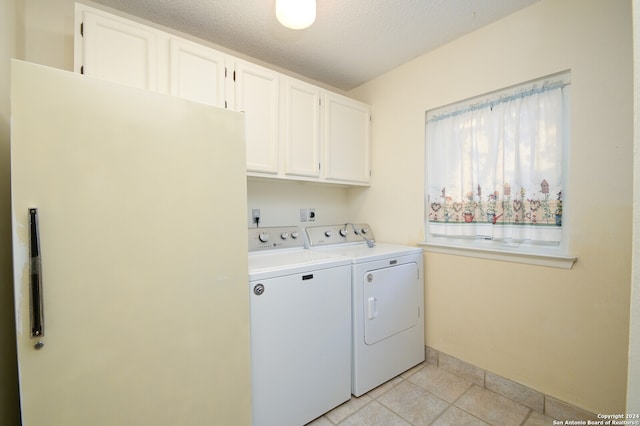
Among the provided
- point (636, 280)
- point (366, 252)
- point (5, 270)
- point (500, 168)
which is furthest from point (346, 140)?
point (5, 270)

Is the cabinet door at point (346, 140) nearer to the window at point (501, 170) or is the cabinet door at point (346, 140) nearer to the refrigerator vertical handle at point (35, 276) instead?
the window at point (501, 170)

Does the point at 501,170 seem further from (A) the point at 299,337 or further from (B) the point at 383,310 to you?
(A) the point at 299,337

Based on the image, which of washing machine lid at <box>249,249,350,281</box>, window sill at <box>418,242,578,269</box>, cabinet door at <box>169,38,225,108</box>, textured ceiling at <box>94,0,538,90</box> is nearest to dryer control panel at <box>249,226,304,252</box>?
washing machine lid at <box>249,249,350,281</box>

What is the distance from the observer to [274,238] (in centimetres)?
205

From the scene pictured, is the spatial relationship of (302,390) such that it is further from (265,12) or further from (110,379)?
(265,12)

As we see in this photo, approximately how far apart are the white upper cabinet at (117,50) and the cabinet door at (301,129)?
0.88 meters

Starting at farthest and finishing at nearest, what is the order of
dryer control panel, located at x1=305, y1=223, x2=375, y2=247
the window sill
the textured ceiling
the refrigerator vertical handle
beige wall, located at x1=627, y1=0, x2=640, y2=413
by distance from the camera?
dryer control panel, located at x1=305, y1=223, x2=375, y2=247 < the textured ceiling < the window sill < the refrigerator vertical handle < beige wall, located at x1=627, y1=0, x2=640, y2=413

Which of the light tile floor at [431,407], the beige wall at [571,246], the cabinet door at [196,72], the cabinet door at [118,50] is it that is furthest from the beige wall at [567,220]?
A: the cabinet door at [196,72]

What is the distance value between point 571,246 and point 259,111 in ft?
7.05

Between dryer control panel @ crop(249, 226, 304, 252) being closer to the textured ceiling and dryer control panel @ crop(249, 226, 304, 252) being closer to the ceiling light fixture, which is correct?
the ceiling light fixture

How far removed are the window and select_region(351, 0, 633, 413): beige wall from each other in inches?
2.9

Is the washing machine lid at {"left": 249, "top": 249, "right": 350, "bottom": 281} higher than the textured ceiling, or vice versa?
the textured ceiling

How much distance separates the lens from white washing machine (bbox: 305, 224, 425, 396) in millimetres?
1737

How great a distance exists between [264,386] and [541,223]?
191 centimetres
